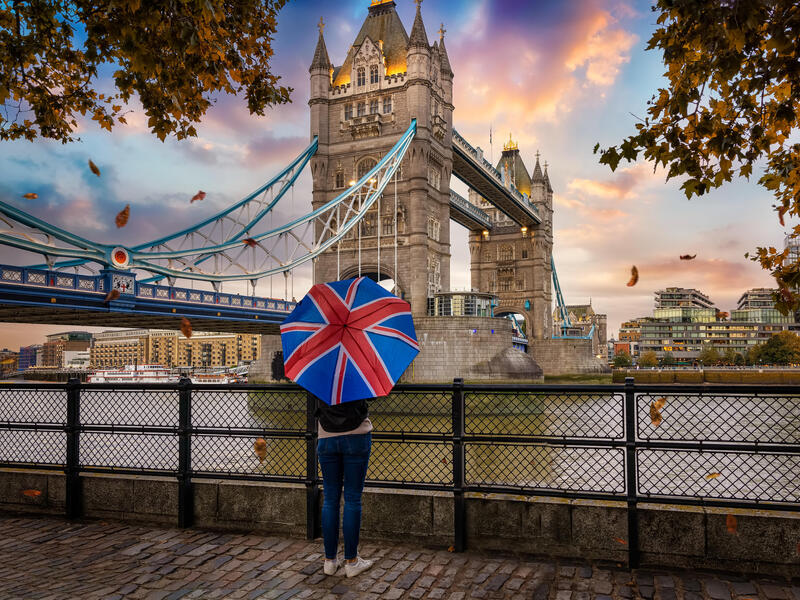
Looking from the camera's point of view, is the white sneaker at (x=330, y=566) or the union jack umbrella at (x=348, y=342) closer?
the union jack umbrella at (x=348, y=342)

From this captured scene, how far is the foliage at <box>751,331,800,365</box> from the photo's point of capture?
75.4m

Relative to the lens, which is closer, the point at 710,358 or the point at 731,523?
the point at 731,523

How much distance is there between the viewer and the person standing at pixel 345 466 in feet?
13.1

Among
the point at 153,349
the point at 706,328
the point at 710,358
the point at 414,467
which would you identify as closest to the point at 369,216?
the point at 414,467

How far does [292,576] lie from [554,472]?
17.7ft

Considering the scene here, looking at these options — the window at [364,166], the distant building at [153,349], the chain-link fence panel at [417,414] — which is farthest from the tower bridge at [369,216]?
the distant building at [153,349]

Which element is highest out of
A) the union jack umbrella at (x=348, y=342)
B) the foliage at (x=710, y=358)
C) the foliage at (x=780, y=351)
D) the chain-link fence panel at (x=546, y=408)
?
the union jack umbrella at (x=348, y=342)

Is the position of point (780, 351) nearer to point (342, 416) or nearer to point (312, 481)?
point (312, 481)

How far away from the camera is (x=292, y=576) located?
4.11m

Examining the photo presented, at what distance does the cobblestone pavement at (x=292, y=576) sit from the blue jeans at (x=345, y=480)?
271 mm

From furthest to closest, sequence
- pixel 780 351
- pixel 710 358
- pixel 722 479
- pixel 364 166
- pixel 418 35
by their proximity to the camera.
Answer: pixel 710 358
pixel 780 351
pixel 364 166
pixel 418 35
pixel 722 479

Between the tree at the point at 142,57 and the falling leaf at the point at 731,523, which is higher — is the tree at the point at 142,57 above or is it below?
above

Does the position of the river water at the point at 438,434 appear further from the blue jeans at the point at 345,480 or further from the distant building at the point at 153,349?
the distant building at the point at 153,349

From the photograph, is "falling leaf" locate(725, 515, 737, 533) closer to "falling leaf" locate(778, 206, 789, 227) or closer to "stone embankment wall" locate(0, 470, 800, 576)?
"stone embankment wall" locate(0, 470, 800, 576)
